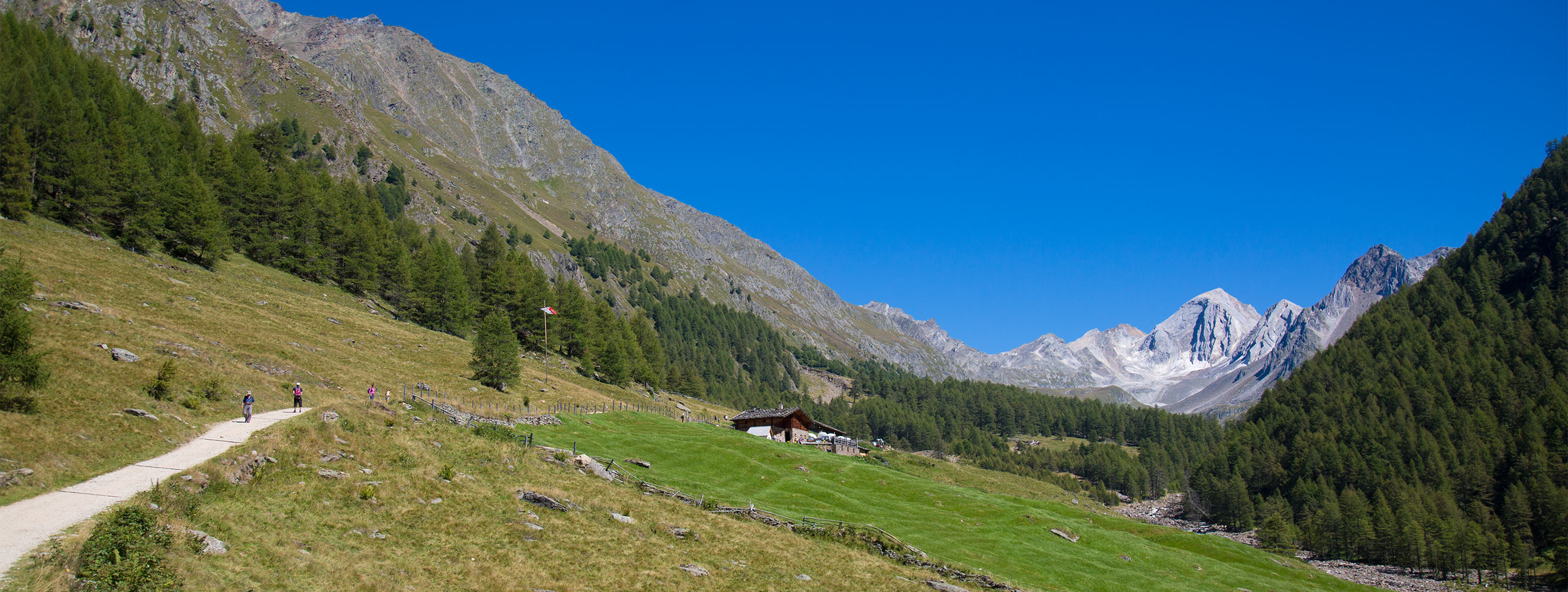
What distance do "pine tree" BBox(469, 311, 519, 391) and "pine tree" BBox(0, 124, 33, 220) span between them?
132ft

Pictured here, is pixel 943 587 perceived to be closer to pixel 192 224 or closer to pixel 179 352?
pixel 179 352

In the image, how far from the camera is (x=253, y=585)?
1655 centimetres

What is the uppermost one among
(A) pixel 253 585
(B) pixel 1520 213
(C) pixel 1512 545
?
(B) pixel 1520 213

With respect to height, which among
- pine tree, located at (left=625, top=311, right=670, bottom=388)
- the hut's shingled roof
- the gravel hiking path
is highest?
pine tree, located at (left=625, top=311, right=670, bottom=388)

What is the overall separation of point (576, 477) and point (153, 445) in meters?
16.8

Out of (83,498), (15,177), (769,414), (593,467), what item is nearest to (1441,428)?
(769,414)

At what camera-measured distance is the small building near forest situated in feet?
280

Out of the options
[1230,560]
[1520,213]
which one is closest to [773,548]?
[1230,560]

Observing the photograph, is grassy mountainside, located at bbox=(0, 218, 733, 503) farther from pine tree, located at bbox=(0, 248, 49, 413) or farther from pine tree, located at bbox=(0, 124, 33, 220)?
pine tree, located at bbox=(0, 124, 33, 220)

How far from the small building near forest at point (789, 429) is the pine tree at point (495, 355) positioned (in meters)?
31.0

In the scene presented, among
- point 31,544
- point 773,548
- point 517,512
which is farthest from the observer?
point 773,548

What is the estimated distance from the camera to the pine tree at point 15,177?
6044cm

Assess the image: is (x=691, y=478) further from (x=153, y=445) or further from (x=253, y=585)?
(x=253, y=585)

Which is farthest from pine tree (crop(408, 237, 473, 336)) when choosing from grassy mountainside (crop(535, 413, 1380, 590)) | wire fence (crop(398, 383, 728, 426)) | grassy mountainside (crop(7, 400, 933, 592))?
grassy mountainside (crop(7, 400, 933, 592))
